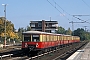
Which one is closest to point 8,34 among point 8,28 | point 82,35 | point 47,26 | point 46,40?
point 8,28

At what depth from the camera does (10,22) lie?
82.2 meters

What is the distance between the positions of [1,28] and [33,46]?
46.0 metres

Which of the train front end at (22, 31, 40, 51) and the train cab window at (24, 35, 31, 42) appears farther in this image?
the train cab window at (24, 35, 31, 42)

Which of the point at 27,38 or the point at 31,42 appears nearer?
the point at 31,42

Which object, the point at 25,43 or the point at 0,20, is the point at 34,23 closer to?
the point at 0,20

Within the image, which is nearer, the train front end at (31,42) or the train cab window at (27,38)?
the train front end at (31,42)

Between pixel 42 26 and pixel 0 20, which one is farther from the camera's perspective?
pixel 42 26

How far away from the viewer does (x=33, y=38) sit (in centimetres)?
3195

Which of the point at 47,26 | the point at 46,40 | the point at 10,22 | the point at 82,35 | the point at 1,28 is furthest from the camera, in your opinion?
the point at 82,35

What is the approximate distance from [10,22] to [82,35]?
253ft

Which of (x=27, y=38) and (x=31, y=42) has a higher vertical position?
(x=27, y=38)

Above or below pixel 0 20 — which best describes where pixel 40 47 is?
below

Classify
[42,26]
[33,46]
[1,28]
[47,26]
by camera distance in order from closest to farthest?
[33,46] → [1,28] → [42,26] → [47,26]

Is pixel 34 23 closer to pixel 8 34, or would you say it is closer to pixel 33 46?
pixel 8 34
